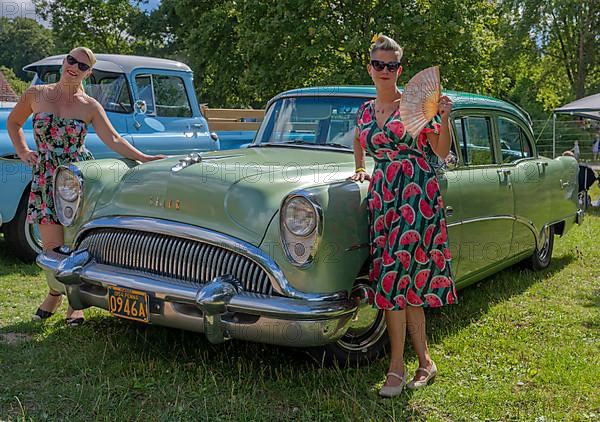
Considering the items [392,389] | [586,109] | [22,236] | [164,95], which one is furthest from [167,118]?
[586,109]

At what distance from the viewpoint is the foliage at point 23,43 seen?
36.0 meters

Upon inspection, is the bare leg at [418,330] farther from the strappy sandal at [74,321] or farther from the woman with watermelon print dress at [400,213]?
the strappy sandal at [74,321]

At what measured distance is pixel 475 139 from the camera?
4.69 metres

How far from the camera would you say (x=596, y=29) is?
29828mm

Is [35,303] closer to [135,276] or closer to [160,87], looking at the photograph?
[135,276]

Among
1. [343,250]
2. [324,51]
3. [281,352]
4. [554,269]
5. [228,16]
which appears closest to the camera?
[343,250]

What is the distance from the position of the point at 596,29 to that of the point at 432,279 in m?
30.5

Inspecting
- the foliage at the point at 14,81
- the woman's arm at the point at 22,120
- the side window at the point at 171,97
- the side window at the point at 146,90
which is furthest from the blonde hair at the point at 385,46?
the foliage at the point at 14,81

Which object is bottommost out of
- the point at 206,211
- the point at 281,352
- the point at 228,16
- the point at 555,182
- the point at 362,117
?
the point at 281,352

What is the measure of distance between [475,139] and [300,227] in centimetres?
205

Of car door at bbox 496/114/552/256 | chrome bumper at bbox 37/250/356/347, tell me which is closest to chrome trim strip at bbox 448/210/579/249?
car door at bbox 496/114/552/256

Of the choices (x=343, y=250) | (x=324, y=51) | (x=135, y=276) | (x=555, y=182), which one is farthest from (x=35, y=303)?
(x=324, y=51)

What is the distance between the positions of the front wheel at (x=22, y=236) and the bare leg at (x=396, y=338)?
160 inches

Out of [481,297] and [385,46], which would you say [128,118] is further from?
[385,46]
